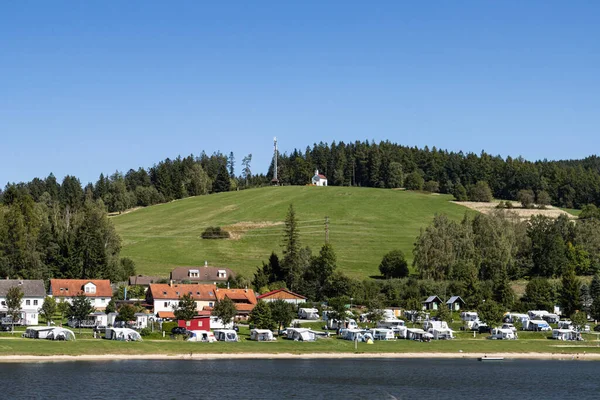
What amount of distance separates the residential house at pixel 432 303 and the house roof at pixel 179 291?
35.1 meters

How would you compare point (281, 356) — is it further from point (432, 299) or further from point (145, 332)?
point (432, 299)

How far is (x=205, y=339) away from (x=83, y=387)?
30886mm

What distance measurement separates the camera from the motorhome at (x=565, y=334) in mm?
107375

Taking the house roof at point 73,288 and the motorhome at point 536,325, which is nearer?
the motorhome at point 536,325

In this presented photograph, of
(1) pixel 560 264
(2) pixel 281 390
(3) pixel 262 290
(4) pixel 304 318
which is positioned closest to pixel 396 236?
(1) pixel 560 264

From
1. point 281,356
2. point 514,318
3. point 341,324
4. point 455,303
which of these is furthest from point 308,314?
point 514,318

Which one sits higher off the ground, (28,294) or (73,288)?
(73,288)

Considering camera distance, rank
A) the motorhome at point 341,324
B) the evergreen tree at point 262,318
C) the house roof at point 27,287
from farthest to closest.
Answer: the house roof at point 27,287 → the motorhome at point 341,324 → the evergreen tree at point 262,318

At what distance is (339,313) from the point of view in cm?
10800

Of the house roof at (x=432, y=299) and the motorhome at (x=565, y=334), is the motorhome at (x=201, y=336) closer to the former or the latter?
the house roof at (x=432, y=299)

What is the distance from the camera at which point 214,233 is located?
626ft

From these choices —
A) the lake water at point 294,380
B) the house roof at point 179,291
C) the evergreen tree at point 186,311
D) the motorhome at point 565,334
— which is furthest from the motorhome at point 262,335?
the motorhome at point 565,334

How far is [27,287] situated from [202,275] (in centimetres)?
4177

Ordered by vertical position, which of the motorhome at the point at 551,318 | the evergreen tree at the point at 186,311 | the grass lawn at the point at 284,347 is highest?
the evergreen tree at the point at 186,311
